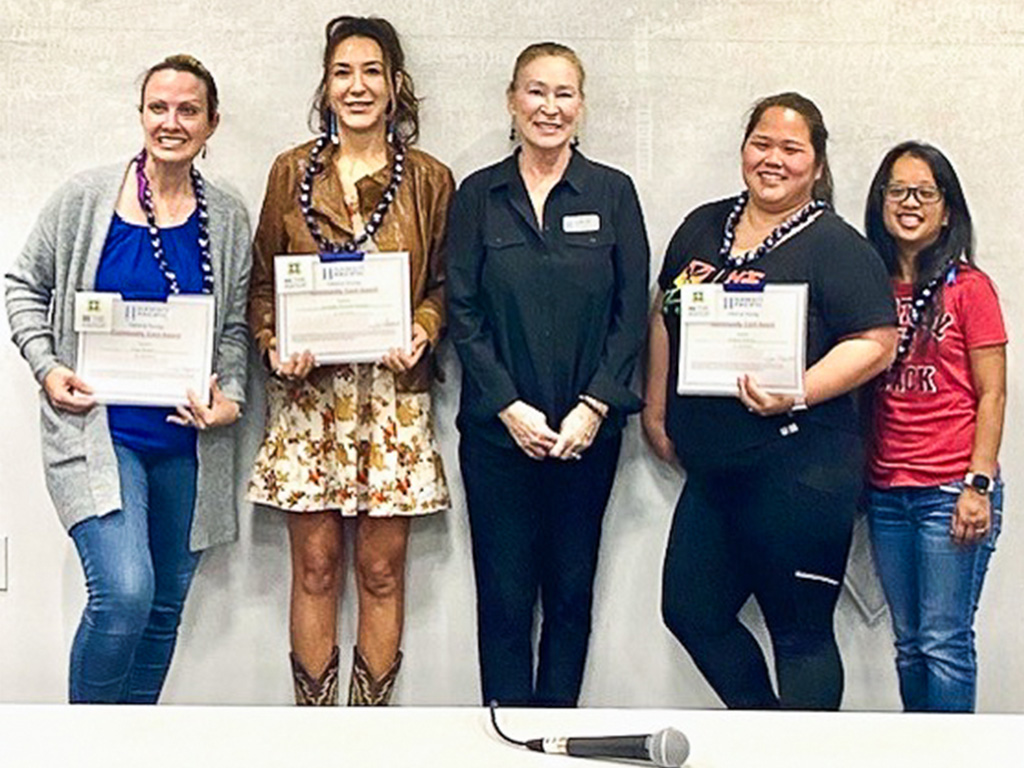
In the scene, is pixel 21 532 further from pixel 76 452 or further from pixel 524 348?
pixel 524 348

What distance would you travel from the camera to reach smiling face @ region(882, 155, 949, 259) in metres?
3.00

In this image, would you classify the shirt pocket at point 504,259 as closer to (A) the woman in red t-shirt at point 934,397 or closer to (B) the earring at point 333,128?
(B) the earring at point 333,128

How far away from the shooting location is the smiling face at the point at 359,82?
2.98 metres

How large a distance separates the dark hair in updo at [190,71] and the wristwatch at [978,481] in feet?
6.20

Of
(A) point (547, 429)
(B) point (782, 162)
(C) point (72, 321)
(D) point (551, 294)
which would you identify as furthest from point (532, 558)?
(C) point (72, 321)

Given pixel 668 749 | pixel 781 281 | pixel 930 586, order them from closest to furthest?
pixel 668 749, pixel 781 281, pixel 930 586

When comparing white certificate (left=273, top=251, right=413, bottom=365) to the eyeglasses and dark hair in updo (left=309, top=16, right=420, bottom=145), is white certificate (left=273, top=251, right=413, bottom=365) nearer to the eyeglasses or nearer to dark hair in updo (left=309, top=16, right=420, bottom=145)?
dark hair in updo (left=309, top=16, right=420, bottom=145)

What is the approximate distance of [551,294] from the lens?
296 centimetres

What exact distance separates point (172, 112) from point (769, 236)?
1.36m

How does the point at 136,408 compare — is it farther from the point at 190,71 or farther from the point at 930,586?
the point at 930,586

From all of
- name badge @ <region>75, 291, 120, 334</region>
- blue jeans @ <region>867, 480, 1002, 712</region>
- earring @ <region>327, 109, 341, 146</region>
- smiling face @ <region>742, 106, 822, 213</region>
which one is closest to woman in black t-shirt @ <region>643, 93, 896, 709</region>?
smiling face @ <region>742, 106, 822, 213</region>

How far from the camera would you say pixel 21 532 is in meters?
3.11

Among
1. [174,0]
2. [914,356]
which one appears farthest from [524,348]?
[174,0]

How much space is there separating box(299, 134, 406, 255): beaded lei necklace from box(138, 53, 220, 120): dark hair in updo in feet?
0.81
